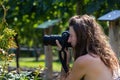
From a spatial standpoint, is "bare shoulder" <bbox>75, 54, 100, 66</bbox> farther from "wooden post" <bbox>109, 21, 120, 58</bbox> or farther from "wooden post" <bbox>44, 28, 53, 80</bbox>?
"wooden post" <bbox>44, 28, 53, 80</bbox>

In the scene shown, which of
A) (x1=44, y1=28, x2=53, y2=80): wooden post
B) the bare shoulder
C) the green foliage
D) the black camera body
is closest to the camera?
the bare shoulder

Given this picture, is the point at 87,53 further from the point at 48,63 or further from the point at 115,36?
the point at 48,63

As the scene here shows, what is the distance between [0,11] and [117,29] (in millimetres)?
3351

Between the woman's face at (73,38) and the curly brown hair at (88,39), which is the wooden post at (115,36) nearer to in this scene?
the curly brown hair at (88,39)

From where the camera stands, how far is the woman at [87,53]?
3.80 m

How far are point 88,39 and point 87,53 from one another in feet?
0.35

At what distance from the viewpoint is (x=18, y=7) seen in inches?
424

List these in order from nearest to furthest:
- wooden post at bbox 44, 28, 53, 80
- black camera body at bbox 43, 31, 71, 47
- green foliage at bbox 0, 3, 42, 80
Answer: black camera body at bbox 43, 31, 71, 47 < green foliage at bbox 0, 3, 42, 80 < wooden post at bbox 44, 28, 53, 80

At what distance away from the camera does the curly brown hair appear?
3.81 metres

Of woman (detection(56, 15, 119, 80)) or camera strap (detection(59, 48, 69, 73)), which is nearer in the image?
woman (detection(56, 15, 119, 80))

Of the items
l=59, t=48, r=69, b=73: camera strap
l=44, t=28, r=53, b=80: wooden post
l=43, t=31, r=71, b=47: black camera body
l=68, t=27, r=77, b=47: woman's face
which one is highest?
l=68, t=27, r=77, b=47: woman's face

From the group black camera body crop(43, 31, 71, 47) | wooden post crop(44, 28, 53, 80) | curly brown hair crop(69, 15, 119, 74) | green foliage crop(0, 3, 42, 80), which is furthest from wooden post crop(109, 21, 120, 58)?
curly brown hair crop(69, 15, 119, 74)

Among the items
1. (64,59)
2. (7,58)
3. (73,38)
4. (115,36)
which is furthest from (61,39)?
(115,36)

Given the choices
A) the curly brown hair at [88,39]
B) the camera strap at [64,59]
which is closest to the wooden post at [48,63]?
the camera strap at [64,59]
